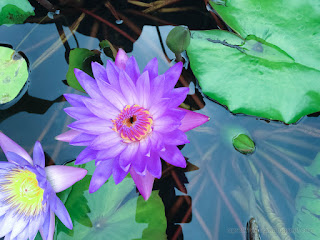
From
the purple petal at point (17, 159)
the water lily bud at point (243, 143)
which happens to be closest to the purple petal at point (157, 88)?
the water lily bud at point (243, 143)

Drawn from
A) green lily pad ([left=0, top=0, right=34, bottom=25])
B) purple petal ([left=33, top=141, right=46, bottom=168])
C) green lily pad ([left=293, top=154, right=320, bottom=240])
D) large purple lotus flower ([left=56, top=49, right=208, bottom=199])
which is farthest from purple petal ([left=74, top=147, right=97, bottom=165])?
green lily pad ([left=0, top=0, right=34, bottom=25])

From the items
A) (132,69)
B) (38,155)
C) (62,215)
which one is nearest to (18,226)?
(62,215)

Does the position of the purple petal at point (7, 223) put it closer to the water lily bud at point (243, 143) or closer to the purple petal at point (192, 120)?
the purple petal at point (192, 120)

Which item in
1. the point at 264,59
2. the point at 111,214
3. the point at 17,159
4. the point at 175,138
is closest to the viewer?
the point at 175,138

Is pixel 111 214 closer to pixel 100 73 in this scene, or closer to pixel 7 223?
pixel 7 223

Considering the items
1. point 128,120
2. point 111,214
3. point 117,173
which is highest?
point 128,120

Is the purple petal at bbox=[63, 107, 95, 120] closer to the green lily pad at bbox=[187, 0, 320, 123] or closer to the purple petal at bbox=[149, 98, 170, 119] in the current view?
the purple petal at bbox=[149, 98, 170, 119]

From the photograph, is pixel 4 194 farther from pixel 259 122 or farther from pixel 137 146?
pixel 259 122
